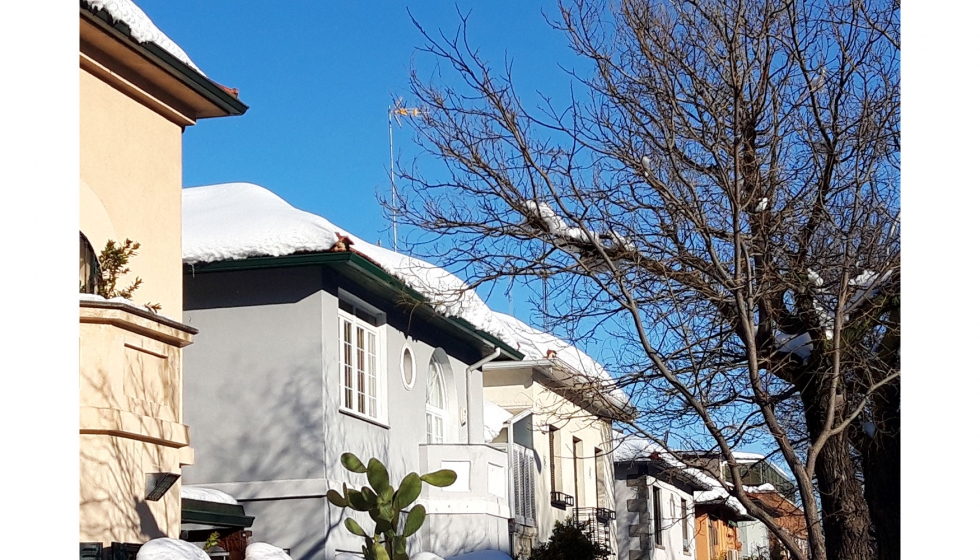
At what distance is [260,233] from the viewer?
48.3 ft

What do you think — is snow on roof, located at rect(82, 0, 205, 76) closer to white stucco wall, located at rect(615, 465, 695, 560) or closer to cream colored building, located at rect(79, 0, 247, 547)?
cream colored building, located at rect(79, 0, 247, 547)

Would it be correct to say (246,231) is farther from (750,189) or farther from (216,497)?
(750,189)

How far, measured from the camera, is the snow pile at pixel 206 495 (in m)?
13.4

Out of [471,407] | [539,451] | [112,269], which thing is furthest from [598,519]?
[112,269]

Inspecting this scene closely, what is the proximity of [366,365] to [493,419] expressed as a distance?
5.69 m

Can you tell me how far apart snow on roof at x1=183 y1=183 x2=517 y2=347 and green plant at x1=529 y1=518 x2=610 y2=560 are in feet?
22.1

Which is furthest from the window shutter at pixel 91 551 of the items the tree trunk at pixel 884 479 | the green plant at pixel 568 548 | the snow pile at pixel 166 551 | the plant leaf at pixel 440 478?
the green plant at pixel 568 548

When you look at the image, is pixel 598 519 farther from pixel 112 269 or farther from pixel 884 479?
pixel 112 269

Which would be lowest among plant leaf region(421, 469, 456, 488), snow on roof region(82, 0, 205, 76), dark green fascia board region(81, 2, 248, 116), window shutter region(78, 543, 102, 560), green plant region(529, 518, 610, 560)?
green plant region(529, 518, 610, 560)

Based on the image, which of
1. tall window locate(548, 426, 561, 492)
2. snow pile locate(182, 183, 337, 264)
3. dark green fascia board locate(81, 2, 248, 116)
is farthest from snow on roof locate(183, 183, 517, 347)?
tall window locate(548, 426, 561, 492)

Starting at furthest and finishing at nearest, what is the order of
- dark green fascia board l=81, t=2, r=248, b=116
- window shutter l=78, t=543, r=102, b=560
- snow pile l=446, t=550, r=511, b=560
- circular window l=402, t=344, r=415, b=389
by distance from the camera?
circular window l=402, t=344, r=415, b=389 < snow pile l=446, t=550, r=511, b=560 < dark green fascia board l=81, t=2, r=248, b=116 < window shutter l=78, t=543, r=102, b=560

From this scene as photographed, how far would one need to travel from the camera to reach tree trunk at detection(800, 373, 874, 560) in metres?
9.99
